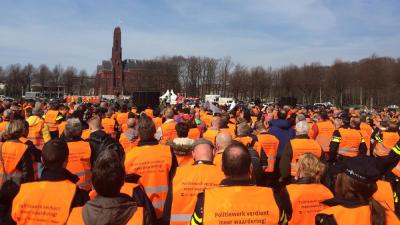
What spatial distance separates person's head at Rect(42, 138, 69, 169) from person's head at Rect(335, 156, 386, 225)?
2.42 meters

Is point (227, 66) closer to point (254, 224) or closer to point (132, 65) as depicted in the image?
point (132, 65)

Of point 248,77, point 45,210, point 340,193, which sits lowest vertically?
point 45,210

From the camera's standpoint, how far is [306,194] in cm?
387

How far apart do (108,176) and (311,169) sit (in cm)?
218

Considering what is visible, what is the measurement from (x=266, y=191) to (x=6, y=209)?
296 cm

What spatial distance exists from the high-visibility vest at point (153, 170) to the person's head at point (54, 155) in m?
0.96

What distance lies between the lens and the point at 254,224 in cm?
271

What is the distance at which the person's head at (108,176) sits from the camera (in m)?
2.72

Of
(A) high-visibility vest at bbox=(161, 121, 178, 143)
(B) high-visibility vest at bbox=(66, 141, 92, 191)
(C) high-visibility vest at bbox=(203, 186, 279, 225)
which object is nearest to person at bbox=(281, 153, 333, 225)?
(C) high-visibility vest at bbox=(203, 186, 279, 225)

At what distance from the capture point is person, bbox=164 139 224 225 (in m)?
3.67

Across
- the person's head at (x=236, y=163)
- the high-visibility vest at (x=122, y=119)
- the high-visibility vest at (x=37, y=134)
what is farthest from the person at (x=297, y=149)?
the high-visibility vest at (x=122, y=119)

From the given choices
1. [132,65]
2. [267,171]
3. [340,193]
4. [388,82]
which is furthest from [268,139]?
[132,65]

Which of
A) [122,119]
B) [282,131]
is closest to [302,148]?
[282,131]

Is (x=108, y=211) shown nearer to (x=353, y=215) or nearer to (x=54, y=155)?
(x=54, y=155)
